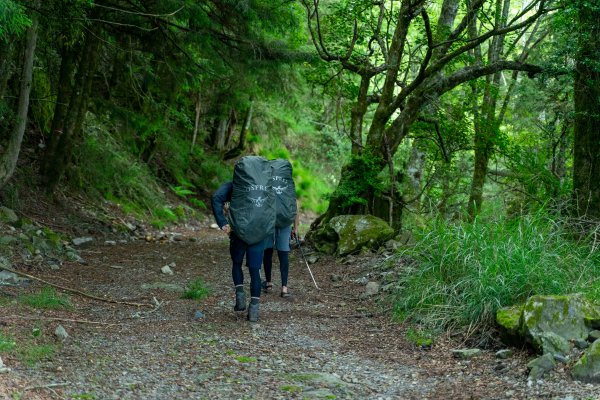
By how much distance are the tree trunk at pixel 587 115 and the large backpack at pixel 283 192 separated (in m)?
3.96

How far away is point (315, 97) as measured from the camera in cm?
2053

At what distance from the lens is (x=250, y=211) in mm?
6340

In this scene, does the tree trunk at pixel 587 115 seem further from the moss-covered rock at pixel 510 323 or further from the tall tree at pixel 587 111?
the moss-covered rock at pixel 510 323

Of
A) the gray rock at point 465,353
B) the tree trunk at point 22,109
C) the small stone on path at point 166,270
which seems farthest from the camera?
the small stone on path at point 166,270

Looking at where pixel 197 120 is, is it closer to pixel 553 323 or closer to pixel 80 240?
pixel 80 240

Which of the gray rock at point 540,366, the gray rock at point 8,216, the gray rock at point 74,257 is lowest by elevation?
the gray rock at point 74,257

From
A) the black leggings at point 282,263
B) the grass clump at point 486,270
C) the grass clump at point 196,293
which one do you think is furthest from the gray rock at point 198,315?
the grass clump at point 486,270

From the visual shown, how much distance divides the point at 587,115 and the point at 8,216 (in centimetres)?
862

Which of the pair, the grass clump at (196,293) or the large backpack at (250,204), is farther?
the grass clump at (196,293)

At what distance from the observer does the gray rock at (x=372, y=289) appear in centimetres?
796

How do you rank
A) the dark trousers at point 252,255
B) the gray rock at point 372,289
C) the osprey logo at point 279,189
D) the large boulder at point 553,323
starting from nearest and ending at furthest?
the large boulder at point 553,323 → the dark trousers at point 252,255 → the osprey logo at point 279,189 → the gray rock at point 372,289

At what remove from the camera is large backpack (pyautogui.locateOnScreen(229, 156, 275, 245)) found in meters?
6.34

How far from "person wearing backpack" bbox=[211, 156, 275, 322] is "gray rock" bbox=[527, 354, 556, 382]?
282 cm

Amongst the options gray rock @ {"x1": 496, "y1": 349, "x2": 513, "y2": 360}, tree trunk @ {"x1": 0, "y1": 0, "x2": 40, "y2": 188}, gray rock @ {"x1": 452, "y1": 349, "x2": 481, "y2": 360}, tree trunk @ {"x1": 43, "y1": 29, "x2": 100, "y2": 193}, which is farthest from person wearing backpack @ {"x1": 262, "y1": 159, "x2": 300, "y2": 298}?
tree trunk @ {"x1": 43, "y1": 29, "x2": 100, "y2": 193}
